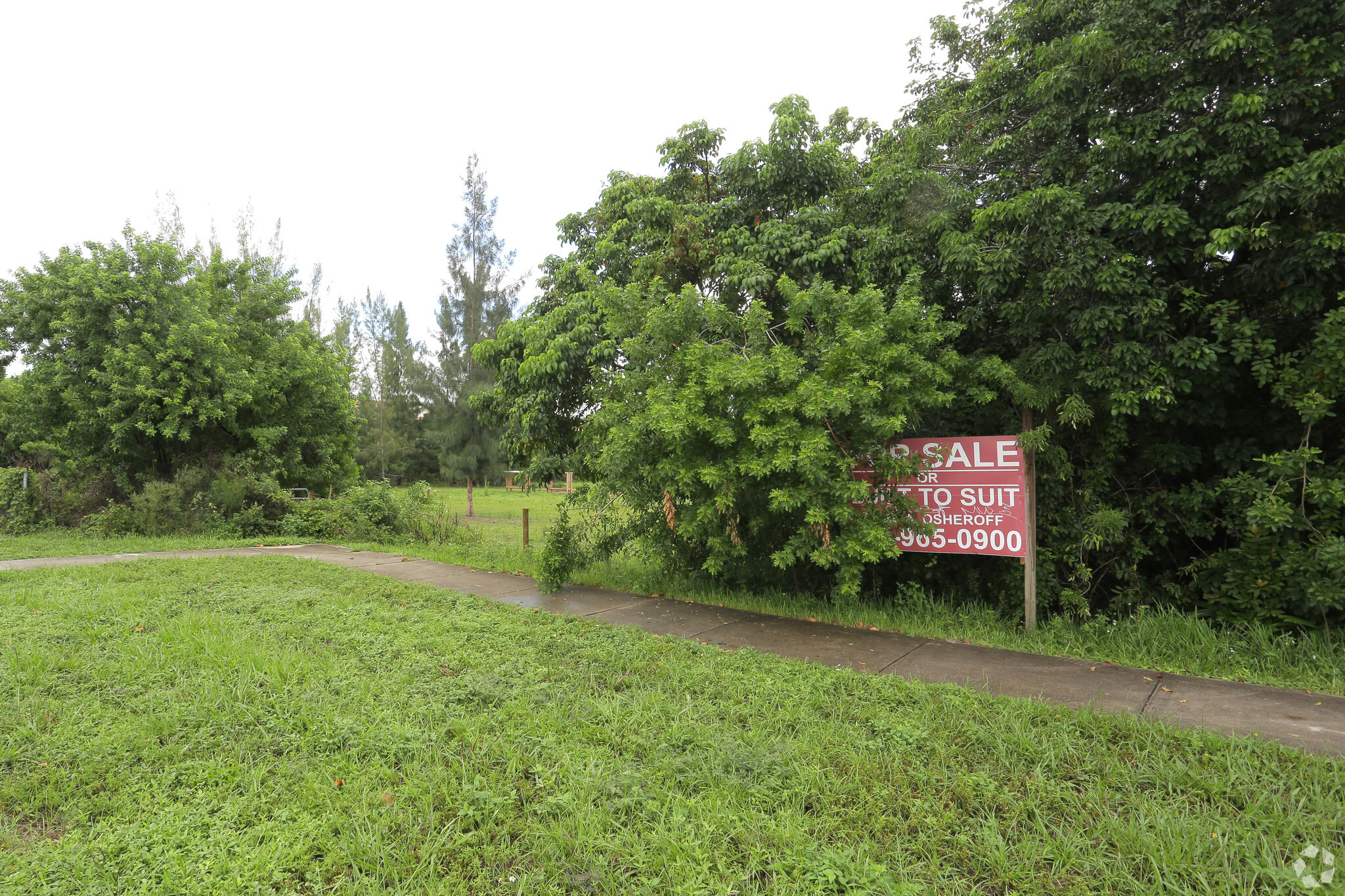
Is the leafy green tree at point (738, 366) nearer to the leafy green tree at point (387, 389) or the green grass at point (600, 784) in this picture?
the green grass at point (600, 784)

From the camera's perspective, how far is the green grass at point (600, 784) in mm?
2402

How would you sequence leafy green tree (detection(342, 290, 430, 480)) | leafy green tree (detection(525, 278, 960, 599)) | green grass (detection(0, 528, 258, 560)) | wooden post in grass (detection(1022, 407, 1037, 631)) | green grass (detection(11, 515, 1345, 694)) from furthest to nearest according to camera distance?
leafy green tree (detection(342, 290, 430, 480)) → green grass (detection(0, 528, 258, 560)) → wooden post in grass (detection(1022, 407, 1037, 631)) → leafy green tree (detection(525, 278, 960, 599)) → green grass (detection(11, 515, 1345, 694))

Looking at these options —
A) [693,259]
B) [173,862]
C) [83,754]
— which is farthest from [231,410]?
[173,862]

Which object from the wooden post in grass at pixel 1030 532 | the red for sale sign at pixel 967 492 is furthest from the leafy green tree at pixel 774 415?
the wooden post in grass at pixel 1030 532

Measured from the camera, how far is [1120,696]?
4039 mm

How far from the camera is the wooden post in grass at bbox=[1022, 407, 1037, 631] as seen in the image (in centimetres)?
562

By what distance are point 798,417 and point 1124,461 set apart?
3.10 m

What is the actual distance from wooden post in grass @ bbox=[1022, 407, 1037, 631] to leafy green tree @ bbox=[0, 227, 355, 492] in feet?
47.7

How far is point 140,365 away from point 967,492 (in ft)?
49.5

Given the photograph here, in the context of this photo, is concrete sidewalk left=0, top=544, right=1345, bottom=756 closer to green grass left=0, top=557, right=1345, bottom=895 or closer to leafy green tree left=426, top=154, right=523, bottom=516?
green grass left=0, top=557, right=1345, bottom=895

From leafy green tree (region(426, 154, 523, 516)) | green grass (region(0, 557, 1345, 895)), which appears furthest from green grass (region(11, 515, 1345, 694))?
leafy green tree (region(426, 154, 523, 516))

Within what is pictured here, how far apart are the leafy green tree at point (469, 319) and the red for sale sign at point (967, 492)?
35.2m

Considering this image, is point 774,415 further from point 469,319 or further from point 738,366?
point 469,319

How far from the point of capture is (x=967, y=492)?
5.97m
